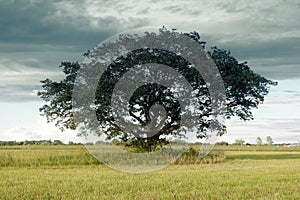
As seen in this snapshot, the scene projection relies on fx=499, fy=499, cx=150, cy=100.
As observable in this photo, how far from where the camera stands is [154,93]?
1421 inches

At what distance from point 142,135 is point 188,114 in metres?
3.73

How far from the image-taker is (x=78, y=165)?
30.3 m

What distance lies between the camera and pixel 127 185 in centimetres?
1570

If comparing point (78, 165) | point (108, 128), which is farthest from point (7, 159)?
point (108, 128)

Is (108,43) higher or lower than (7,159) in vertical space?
higher

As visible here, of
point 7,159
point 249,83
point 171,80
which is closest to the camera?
point 7,159

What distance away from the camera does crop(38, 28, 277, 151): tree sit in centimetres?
3572

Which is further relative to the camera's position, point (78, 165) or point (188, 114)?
point (188, 114)

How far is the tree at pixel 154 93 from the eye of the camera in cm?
3572

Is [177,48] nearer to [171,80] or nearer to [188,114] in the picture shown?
[171,80]

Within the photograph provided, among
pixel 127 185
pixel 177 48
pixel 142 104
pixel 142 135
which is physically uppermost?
pixel 177 48

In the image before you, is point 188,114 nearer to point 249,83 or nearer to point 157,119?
point 157,119

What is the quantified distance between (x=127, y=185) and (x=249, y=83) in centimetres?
2440

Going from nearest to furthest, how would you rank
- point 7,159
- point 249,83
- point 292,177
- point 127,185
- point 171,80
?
point 127,185 < point 292,177 < point 7,159 < point 171,80 < point 249,83
